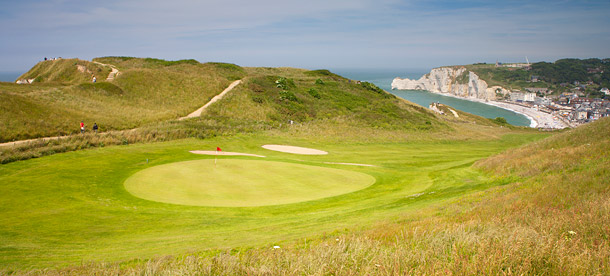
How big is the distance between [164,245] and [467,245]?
20.9 feet

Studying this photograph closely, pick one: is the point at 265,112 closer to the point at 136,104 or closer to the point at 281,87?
the point at 281,87

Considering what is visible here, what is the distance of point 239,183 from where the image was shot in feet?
47.4

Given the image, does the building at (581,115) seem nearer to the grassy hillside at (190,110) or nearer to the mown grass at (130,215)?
the grassy hillside at (190,110)

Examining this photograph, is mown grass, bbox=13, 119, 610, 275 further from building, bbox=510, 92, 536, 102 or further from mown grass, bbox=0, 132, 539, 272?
building, bbox=510, 92, 536, 102

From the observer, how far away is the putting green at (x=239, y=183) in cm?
1234

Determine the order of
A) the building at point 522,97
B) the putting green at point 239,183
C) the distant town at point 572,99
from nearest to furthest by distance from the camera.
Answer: the putting green at point 239,183, the distant town at point 572,99, the building at point 522,97

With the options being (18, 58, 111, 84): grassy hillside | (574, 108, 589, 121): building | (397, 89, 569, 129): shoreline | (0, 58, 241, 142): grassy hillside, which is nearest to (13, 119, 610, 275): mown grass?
(0, 58, 241, 142): grassy hillside

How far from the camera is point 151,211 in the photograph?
34.8 feet

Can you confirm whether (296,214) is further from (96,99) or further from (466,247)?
(96,99)

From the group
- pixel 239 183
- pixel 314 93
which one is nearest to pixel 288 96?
pixel 314 93

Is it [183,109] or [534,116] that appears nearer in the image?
[183,109]

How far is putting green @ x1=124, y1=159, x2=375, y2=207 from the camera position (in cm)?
1234

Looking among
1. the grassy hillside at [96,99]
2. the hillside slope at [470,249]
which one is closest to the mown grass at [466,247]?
the hillside slope at [470,249]

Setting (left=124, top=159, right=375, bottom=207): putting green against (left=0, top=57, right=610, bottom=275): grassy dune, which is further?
(left=124, top=159, right=375, bottom=207): putting green
